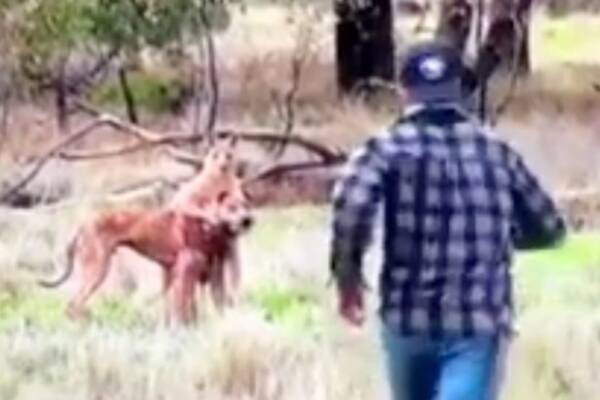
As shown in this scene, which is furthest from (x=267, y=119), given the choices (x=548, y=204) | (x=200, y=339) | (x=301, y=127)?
(x=548, y=204)

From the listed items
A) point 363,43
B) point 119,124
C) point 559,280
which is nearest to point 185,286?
point 119,124

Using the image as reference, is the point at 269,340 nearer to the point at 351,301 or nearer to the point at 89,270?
the point at 89,270

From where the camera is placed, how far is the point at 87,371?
6.65 metres

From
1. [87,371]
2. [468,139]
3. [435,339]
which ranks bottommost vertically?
[87,371]

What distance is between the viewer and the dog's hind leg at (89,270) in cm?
675

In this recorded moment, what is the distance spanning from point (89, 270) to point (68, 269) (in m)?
0.07

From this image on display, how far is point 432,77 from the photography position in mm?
4703

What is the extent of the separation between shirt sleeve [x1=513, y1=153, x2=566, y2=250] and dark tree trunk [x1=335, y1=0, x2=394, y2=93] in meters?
1.97

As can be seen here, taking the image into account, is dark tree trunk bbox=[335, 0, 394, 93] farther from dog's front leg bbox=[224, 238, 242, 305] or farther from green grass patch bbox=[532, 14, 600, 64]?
dog's front leg bbox=[224, 238, 242, 305]

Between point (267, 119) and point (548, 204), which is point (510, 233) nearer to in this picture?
point (548, 204)

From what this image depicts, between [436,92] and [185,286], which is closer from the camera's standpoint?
[436,92]

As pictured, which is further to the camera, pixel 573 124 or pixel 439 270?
pixel 573 124

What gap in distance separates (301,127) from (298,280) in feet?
1.50

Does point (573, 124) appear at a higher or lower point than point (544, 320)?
higher
